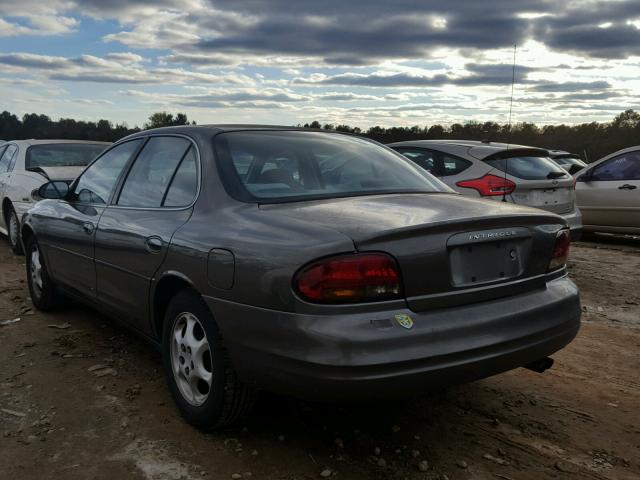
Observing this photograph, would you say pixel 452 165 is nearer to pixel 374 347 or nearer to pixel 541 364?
pixel 541 364

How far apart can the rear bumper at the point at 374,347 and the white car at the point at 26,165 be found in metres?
6.44

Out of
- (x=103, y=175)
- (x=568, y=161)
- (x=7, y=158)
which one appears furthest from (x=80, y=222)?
(x=568, y=161)

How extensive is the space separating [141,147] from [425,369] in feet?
8.51

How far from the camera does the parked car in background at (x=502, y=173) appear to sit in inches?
274

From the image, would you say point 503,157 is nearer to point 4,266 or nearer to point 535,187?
point 535,187

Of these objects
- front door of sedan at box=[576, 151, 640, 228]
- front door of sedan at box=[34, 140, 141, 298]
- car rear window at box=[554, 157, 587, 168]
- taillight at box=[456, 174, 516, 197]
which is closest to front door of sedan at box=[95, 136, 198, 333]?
front door of sedan at box=[34, 140, 141, 298]

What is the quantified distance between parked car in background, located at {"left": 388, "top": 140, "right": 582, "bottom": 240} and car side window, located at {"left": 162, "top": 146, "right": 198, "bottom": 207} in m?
3.76

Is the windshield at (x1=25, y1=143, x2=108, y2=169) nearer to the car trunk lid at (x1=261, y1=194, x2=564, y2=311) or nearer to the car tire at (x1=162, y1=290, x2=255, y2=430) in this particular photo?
the car tire at (x1=162, y1=290, x2=255, y2=430)

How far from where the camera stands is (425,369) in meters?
2.53

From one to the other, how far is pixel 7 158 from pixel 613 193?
371 inches

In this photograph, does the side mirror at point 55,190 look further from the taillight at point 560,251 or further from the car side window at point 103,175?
the taillight at point 560,251

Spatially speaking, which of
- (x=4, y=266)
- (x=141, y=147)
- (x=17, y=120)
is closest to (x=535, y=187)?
(x=141, y=147)

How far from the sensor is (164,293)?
11.3 feet

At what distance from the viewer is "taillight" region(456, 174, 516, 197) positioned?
271 inches
